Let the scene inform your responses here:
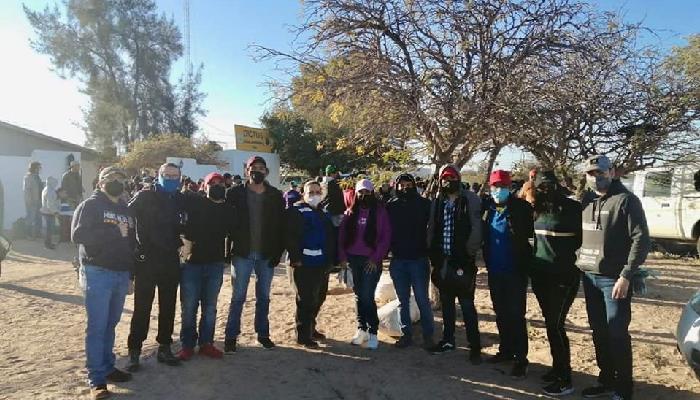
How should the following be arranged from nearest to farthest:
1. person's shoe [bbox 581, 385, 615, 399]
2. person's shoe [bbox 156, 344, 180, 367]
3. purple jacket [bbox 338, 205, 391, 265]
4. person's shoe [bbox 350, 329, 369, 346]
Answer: person's shoe [bbox 581, 385, 615, 399]
person's shoe [bbox 156, 344, 180, 367]
purple jacket [bbox 338, 205, 391, 265]
person's shoe [bbox 350, 329, 369, 346]

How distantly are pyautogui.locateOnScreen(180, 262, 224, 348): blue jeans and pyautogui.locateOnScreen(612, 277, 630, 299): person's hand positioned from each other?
3495 millimetres

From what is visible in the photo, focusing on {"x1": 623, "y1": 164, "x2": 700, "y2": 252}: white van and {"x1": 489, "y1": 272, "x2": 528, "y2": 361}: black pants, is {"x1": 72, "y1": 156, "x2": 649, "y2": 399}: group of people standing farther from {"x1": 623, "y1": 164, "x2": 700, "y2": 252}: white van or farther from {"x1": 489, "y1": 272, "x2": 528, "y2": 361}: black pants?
{"x1": 623, "y1": 164, "x2": 700, "y2": 252}: white van

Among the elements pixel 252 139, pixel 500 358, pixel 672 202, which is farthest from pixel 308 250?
pixel 252 139

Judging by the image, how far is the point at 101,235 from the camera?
419cm

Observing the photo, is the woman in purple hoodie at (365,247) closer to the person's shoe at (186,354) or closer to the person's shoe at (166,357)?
the person's shoe at (186,354)

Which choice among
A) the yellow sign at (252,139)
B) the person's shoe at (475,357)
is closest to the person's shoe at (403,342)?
the person's shoe at (475,357)

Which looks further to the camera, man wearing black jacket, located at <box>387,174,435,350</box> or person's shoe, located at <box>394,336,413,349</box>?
person's shoe, located at <box>394,336,413,349</box>

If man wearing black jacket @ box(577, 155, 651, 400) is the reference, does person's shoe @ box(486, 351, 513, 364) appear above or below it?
below

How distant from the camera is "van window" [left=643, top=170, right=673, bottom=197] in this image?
478 inches

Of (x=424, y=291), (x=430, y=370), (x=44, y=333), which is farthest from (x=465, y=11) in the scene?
(x=44, y=333)

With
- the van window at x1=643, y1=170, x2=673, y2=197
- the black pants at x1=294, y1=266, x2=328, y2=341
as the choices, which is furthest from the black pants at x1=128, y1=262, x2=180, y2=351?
the van window at x1=643, y1=170, x2=673, y2=197

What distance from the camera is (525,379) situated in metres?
4.77

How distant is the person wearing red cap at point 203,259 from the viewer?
4918 millimetres

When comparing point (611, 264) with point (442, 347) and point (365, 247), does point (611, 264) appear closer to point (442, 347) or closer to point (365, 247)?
point (442, 347)
